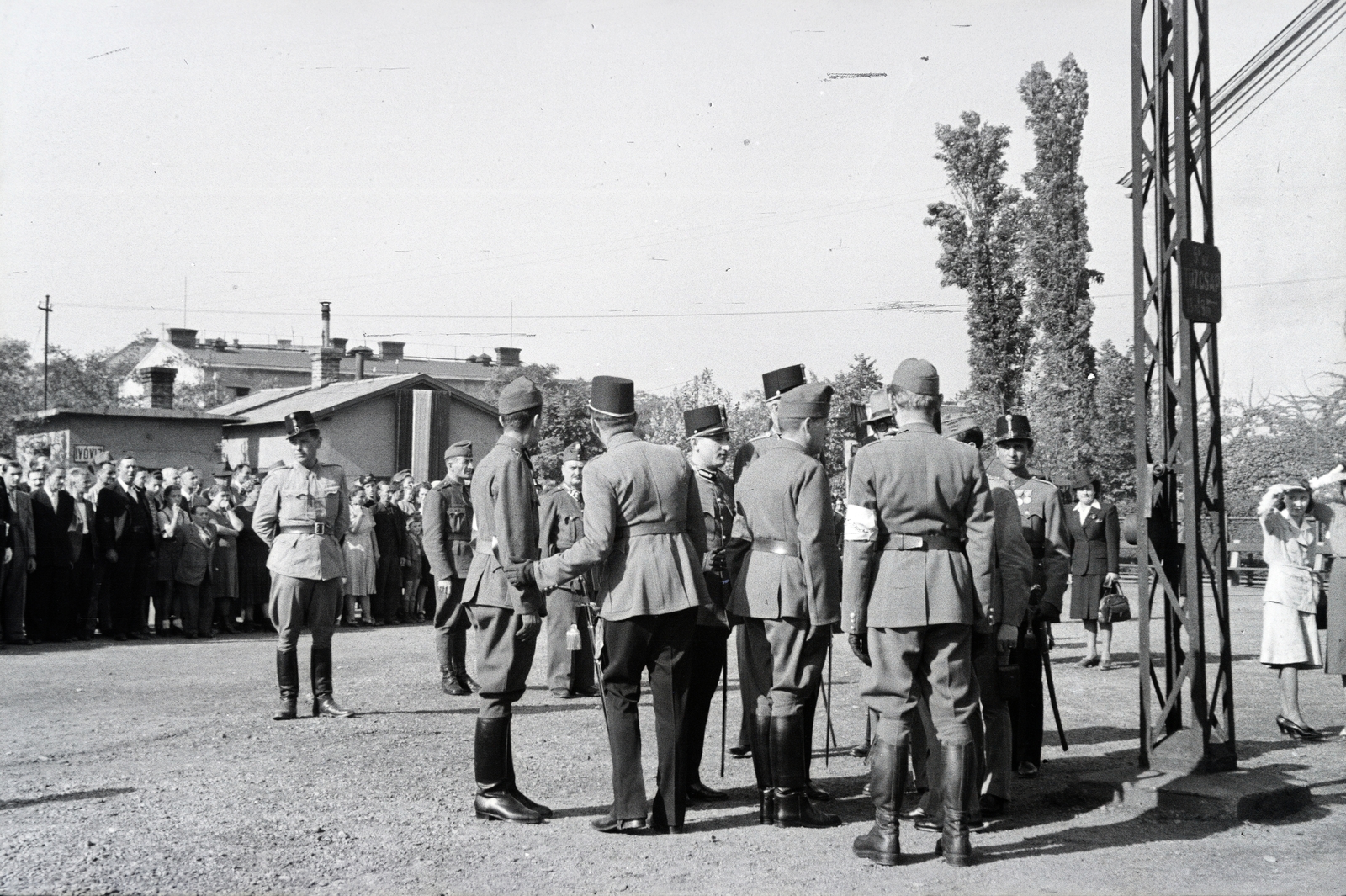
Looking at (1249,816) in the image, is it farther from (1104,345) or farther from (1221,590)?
(1104,345)

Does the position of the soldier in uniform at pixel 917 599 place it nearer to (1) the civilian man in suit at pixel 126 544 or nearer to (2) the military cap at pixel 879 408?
(2) the military cap at pixel 879 408

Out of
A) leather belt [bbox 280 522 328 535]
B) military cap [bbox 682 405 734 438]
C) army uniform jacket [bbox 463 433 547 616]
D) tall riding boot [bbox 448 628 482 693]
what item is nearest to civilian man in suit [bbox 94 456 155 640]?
tall riding boot [bbox 448 628 482 693]

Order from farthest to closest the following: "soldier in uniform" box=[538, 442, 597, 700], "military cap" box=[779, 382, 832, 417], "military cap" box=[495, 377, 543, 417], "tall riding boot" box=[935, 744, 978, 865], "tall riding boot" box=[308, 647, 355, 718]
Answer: "soldier in uniform" box=[538, 442, 597, 700] → "tall riding boot" box=[308, 647, 355, 718] → "military cap" box=[495, 377, 543, 417] → "military cap" box=[779, 382, 832, 417] → "tall riding boot" box=[935, 744, 978, 865]

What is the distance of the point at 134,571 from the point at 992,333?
3198 cm

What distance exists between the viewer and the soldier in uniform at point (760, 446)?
6.85 meters

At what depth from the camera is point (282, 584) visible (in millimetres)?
9141

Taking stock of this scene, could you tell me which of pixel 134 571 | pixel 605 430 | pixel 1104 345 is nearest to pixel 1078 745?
pixel 605 430

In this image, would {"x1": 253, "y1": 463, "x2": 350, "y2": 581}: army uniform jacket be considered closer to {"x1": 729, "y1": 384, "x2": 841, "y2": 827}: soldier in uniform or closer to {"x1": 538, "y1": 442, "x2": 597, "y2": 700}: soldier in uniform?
{"x1": 538, "y1": 442, "x2": 597, "y2": 700}: soldier in uniform

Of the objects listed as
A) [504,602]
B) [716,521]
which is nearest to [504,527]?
[504,602]

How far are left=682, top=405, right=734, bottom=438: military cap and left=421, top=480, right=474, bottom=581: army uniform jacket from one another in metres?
2.52

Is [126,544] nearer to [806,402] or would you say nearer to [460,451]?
[460,451]

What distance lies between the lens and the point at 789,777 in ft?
20.8

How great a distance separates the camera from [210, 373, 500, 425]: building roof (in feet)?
143

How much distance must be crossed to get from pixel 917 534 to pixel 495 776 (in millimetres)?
2439
